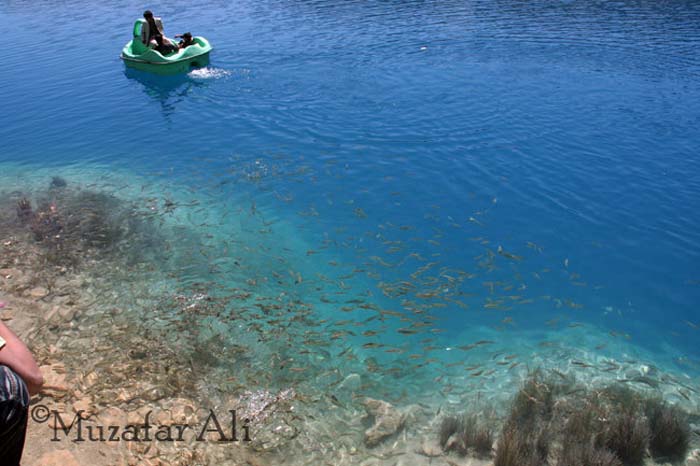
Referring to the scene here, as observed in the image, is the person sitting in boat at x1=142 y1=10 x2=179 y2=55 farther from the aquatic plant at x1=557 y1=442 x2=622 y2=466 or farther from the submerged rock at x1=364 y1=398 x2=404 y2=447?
the aquatic plant at x1=557 y1=442 x2=622 y2=466

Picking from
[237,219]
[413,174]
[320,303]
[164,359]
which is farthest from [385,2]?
[164,359]

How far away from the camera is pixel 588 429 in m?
6.34

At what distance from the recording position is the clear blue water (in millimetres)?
9430

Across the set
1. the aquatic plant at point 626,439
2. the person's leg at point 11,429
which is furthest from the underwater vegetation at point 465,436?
the person's leg at point 11,429

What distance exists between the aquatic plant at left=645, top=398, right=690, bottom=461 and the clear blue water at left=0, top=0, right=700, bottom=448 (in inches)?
67.0

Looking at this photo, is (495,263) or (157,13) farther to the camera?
(157,13)

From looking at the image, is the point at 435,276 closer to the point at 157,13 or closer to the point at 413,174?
the point at 413,174

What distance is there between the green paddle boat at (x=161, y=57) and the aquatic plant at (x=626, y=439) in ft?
62.8

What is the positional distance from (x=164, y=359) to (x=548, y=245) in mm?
7425

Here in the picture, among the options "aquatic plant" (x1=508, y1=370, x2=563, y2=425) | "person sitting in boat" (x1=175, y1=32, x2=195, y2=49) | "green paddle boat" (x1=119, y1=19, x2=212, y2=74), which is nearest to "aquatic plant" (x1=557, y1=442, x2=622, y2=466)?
"aquatic plant" (x1=508, y1=370, x2=563, y2=425)

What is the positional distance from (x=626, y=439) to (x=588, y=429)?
416 millimetres

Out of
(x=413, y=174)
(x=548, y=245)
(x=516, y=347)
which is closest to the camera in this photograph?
(x=516, y=347)

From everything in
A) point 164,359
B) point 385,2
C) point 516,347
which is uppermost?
point 385,2

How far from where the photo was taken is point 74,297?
8.79 meters
